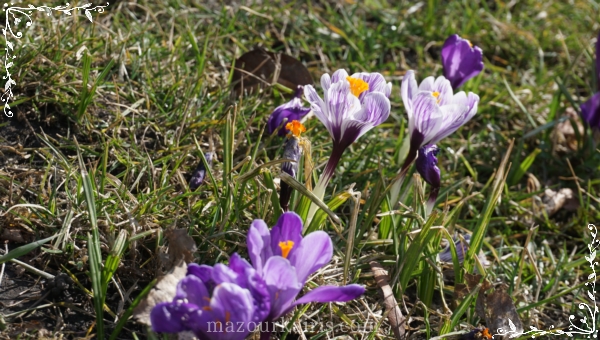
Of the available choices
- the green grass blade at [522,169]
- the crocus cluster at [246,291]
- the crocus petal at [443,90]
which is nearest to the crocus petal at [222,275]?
the crocus cluster at [246,291]

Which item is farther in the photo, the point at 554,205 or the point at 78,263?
the point at 554,205

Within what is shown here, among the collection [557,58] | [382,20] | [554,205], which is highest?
[382,20]

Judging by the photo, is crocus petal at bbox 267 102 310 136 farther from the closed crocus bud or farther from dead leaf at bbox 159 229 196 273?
dead leaf at bbox 159 229 196 273

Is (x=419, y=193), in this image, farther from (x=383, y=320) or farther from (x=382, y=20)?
(x=382, y=20)

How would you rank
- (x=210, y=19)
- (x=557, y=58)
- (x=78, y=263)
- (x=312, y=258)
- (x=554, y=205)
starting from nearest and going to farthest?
1. (x=312, y=258)
2. (x=78, y=263)
3. (x=554, y=205)
4. (x=210, y=19)
5. (x=557, y=58)

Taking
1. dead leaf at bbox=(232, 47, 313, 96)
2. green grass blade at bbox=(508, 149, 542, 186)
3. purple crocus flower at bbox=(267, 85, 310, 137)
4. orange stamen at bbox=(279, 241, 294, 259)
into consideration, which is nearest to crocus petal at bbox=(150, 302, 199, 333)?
orange stamen at bbox=(279, 241, 294, 259)

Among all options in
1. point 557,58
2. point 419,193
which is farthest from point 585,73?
point 419,193

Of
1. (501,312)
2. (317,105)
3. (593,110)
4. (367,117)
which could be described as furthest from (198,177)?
(593,110)
